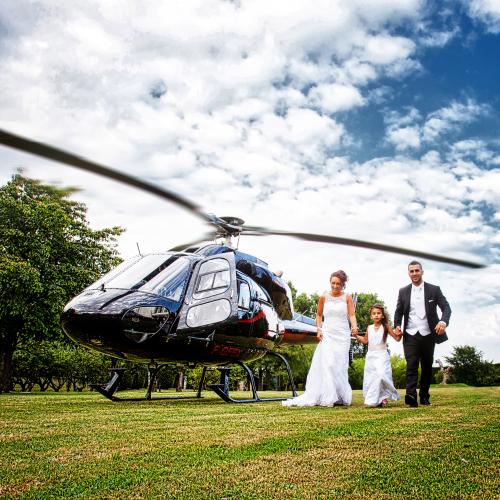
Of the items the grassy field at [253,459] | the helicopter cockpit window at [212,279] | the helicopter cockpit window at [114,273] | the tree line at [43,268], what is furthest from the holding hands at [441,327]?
the tree line at [43,268]

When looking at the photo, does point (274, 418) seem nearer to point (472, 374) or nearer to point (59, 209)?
point (59, 209)

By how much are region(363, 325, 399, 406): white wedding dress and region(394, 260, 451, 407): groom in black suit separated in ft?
2.23

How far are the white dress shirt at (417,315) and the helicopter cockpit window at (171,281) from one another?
3.82 metres

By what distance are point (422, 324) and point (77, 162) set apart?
581 cm

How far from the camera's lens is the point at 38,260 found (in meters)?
20.2

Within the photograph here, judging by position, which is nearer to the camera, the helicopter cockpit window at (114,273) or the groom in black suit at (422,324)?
the groom in black suit at (422,324)

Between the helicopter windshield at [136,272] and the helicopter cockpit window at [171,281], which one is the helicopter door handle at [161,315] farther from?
the helicopter windshield at [136,272]

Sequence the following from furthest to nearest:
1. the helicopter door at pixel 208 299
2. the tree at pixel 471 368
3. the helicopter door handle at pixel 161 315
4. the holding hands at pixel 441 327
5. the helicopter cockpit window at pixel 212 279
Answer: the tree at pixel 471 368 < the helicopter cockpit window at pixel 212 279 < the helicopter door at pixel 208 299 < the helicopter door handle at pixel 161 315 < the holding hands at pixel 441 327

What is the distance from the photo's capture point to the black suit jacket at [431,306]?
8.02 m

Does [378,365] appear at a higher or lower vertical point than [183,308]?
Result: lower

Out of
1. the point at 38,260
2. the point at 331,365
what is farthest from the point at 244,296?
the point at 38,260

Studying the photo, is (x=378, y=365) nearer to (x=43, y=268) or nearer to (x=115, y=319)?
(x=115, y=319)

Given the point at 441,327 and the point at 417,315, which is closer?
the point at 441,327

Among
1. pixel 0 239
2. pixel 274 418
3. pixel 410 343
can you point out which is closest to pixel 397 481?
pixel 274 418
